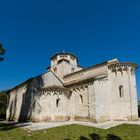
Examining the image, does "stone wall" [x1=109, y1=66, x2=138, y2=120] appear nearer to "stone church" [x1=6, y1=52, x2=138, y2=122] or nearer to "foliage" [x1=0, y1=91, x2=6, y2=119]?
"stone church" [x1=6, y1=52, x2=138, y2=122]

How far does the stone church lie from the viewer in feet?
62.2

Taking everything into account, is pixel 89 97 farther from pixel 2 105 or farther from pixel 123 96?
pixel 2 105

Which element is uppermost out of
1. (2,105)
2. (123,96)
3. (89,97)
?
(123,96)

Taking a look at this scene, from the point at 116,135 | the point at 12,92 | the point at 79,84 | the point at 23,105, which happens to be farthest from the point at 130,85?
the point at 12,92

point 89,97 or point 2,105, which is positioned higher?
point 89,97

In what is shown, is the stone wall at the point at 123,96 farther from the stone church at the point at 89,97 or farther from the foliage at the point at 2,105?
the foliage at the point at 2,105

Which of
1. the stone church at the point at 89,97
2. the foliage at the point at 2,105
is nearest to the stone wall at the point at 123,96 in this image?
the stone church at the point at 89,97

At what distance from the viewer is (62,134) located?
480 inches

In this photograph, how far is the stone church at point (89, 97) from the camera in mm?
18969

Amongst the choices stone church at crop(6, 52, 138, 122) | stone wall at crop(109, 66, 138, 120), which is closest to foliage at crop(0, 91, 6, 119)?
stone church at crop(6, 52, 138, 122)

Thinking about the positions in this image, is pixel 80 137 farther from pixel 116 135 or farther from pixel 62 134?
pixel 116 135

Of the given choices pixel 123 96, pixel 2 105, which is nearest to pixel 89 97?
pixel 123 96

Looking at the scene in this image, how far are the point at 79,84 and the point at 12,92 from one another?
12587 mm

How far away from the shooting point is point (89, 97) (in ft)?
62.8
